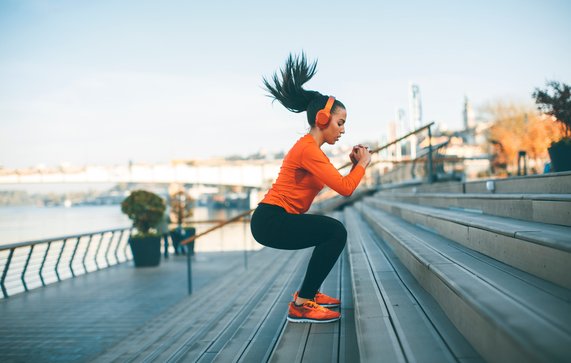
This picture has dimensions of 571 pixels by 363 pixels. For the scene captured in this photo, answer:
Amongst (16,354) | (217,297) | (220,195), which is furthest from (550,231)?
(220,195)

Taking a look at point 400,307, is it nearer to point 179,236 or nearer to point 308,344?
point 308,344

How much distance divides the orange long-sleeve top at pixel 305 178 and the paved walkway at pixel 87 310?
2.22 m

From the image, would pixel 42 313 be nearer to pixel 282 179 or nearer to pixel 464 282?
pixel 282 179

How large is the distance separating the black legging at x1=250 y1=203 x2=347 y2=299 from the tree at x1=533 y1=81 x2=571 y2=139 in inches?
163

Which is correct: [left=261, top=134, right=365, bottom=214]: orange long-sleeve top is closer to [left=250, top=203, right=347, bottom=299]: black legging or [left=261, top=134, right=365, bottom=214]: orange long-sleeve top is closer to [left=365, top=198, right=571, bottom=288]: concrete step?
[left=250, top=203, right=347, bottom=299]: black legging

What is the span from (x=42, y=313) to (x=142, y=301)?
3.94 ft

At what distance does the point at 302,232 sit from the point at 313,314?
1.79 ft

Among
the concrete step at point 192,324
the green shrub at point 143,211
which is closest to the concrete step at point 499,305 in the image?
the concrete step at point 192,324

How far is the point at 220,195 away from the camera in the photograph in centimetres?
9456

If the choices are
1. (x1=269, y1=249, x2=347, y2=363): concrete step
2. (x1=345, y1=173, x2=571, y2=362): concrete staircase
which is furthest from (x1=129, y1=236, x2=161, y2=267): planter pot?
(x1=269, y1=249, x2=347, y2=363): concrete step

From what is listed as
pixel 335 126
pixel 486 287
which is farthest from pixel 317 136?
pixel 486 287

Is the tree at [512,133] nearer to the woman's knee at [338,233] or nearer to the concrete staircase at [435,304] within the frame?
the concrete staircase at [435,304]

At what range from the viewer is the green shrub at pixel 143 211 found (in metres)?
9.37

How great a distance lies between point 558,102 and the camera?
534 cm
